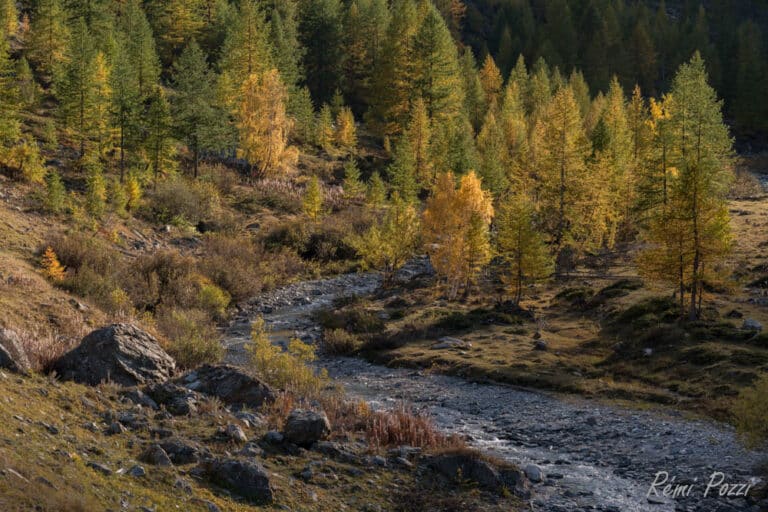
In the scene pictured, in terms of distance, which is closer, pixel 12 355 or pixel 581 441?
pixel 12 355

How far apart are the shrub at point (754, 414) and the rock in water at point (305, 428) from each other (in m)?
8.37

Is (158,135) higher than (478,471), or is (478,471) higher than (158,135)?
(158,135)

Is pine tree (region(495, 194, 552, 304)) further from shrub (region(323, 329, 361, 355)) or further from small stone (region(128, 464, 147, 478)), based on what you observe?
small stone (region(128, 464, 147, 478))

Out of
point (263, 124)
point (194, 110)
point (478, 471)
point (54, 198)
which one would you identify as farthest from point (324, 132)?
point (478, 471)

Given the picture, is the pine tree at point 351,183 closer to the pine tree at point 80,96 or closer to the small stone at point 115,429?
the pine tree at point 80,96

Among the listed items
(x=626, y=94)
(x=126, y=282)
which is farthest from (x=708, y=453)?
(x=626, y=94)

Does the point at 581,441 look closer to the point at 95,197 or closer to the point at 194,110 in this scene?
the point at 95,197

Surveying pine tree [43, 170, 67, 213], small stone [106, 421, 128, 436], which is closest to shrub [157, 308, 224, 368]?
small stone [106, 421, 128, 436]

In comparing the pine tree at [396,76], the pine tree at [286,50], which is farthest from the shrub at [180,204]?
the pine tree at [396,76]

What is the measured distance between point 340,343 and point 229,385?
532 inches

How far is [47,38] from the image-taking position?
197ft

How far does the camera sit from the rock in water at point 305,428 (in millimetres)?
12844

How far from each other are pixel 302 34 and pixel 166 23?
16.9 metres

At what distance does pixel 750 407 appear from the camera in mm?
13586
